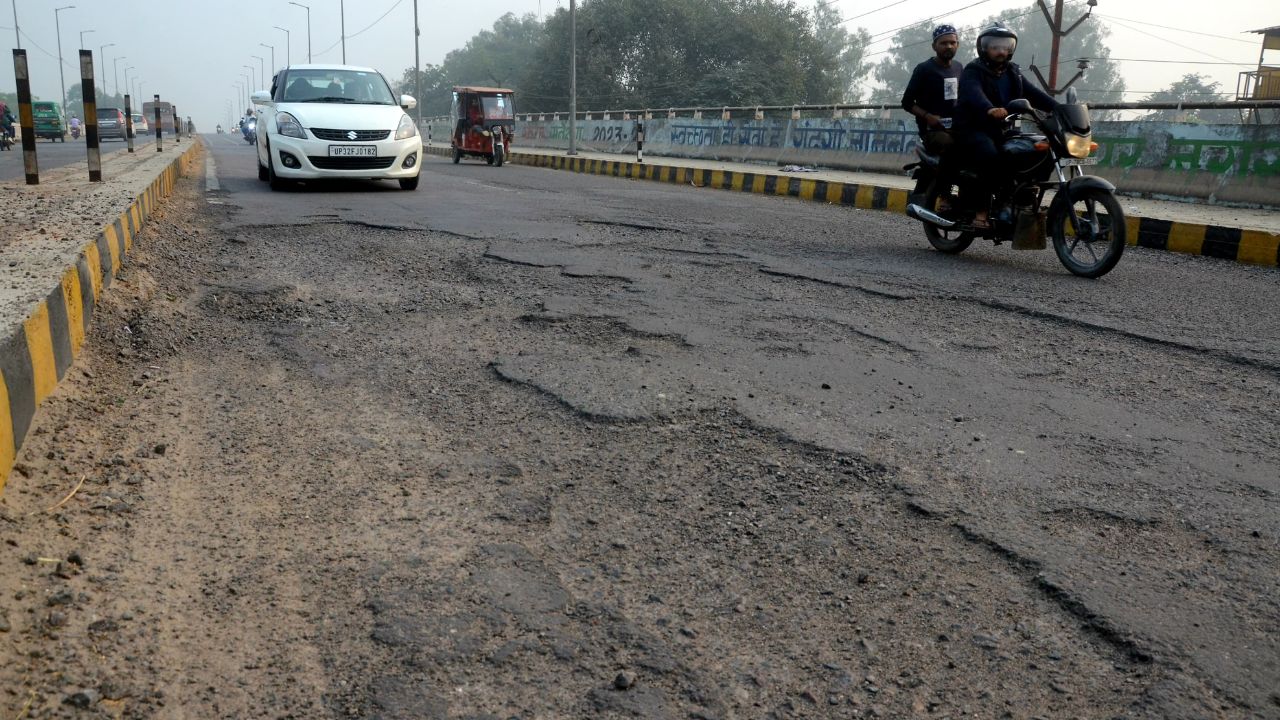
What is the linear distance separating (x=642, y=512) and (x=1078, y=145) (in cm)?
474

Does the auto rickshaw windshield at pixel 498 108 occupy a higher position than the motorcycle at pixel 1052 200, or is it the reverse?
the auto rickshaw windshield at pixel 498 108

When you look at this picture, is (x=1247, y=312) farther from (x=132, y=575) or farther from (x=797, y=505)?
(x=132, y=575)

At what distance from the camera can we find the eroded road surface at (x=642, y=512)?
168cm

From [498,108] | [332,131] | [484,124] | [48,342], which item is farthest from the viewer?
[498,108]

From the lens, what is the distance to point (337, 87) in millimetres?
12000

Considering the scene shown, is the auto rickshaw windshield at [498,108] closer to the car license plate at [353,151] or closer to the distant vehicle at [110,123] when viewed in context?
the car license plate at [353,151]

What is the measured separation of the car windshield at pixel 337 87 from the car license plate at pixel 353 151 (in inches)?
41.2

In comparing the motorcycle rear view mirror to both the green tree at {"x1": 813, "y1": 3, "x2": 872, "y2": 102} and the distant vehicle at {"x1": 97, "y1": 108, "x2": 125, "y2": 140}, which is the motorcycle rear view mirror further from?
the green tree at {"x1": 813, "y1": 3, "x2": 872, "y2": 102}

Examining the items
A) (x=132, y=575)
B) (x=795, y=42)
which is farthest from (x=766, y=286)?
(x=795, y=42)

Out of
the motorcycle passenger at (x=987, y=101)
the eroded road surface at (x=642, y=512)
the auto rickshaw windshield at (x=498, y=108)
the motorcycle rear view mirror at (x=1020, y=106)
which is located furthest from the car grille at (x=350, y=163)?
the auto rickshaw windshield at (x=498, y=108)

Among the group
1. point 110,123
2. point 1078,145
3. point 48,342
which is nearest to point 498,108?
point 1078,145

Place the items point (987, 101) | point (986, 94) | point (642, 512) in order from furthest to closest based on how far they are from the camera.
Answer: point (986, 94) → point (987, 101) → point (642, 512)

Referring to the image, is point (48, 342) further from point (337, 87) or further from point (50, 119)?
point (50, 119)

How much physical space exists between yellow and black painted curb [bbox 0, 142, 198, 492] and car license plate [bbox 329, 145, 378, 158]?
6.07 meters
